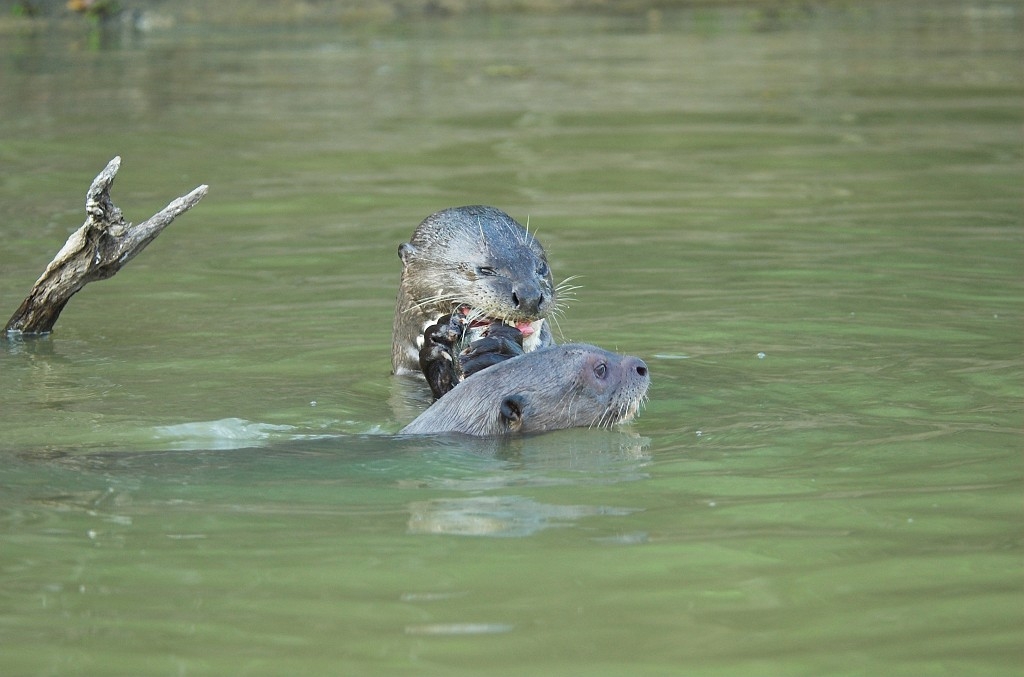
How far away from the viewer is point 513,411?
515cm

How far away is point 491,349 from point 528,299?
0.23m

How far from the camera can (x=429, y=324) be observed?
612cm

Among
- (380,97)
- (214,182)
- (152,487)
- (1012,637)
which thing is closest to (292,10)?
(380,97)

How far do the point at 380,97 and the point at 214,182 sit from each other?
4268 mm

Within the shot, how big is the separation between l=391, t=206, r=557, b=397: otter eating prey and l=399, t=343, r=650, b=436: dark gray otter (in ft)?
1.33

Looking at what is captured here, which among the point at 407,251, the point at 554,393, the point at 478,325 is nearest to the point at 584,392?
the point at 554,393

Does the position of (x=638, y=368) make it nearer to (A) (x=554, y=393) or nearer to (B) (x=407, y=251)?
(A) (x=554, y=393)

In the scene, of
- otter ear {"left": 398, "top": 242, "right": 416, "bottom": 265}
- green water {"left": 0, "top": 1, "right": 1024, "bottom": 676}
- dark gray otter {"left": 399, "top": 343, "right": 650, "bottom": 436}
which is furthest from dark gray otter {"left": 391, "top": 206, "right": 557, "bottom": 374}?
dark gray otter {"left": 399, "top": 343, "right": 650, "bottom": 436}

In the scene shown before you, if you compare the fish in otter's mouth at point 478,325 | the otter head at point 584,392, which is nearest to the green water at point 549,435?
the otter head at point 584,392

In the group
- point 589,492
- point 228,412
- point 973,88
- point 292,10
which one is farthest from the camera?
point 292,10

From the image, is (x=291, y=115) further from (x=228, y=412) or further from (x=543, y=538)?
(x=543, y=538)

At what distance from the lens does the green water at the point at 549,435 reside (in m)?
3.32

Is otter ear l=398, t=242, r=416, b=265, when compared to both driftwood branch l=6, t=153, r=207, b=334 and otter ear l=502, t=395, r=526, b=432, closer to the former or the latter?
driftwood branch l=6, t=153, r=207, b=334

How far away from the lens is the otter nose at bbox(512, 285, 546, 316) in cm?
580
